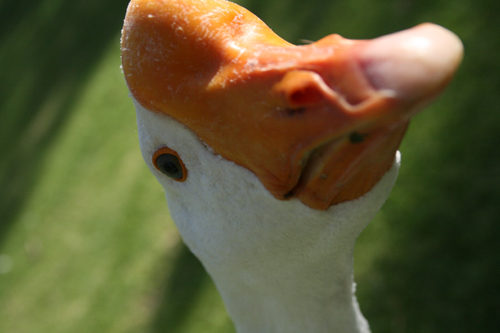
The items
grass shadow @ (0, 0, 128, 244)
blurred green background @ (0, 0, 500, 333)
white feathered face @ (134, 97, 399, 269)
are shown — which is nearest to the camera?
white feathered face @ (134, 97, 399, 269)

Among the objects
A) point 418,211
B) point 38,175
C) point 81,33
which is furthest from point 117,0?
point 418,211

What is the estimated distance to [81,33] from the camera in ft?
26.3

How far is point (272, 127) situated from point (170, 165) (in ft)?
1.34

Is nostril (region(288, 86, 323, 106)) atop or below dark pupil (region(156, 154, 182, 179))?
atop

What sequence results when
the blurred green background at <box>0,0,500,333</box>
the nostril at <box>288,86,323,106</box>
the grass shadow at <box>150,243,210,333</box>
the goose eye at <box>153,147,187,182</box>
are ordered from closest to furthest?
the nostril at <box>288,86,323,106</box>
the goose eye at <box>153,147,187,182</box>
the blurred green background at <box>0,0,500,333</box>
the grass shadow at <box>150,243,210,333</box>

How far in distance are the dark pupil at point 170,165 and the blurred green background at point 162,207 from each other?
7.76 feet

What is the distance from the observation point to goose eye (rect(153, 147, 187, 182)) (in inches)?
50.7

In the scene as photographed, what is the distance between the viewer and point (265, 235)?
1.28m

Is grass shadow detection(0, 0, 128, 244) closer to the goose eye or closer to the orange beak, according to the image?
the goose eye

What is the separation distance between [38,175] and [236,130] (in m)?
5.92

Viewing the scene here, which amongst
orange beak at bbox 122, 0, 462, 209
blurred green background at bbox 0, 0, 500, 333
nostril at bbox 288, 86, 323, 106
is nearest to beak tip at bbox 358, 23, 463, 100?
orange beak at bbox 122, 0, 462, 209

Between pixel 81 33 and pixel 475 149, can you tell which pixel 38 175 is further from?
pixel 475 149

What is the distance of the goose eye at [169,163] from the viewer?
1.29 metres

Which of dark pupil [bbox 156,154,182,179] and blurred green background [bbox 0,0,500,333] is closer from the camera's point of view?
dark pupil [bbox 156,154,182,179]
